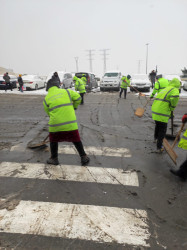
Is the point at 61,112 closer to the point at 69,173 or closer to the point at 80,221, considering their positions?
the point at 69,173

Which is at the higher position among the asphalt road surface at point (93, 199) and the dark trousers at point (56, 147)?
the dark trousers at point (56, 147)

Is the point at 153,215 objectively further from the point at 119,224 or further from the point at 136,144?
the point at 136,144

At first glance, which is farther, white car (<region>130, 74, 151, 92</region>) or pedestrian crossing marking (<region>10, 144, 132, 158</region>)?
white car (<region>130, 74, 151, 92</region>)

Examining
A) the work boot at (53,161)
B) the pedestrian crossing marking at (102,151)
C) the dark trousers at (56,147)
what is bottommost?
the pedestrian crossing marking at (102,151)

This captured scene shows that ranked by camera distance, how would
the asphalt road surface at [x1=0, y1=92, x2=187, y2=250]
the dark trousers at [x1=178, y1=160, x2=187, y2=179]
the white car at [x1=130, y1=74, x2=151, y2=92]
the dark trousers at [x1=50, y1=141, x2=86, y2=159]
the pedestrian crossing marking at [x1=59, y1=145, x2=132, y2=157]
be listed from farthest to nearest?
the white car at [x1=130, y1=74, x2=151, y2=92]
the pedestrian crossing marking at [x1=59, y1=145, x2=132, y2=157]
the dark trousers at [x1=50, y1=141, x2=86, y2=159]
the dark trousers at [x1=178, y1=160, x2=187, y2=179]
the asphalt road surface at [x1=0, y1=92, x2=187, y2=250]

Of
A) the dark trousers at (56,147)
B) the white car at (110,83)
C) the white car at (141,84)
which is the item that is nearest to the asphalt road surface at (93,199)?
the dark trousers at (56,147)

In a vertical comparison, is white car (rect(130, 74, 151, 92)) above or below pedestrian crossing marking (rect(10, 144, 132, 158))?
above

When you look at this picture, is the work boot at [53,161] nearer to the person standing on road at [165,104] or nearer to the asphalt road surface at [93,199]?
the asphalt road surface at [93,199]

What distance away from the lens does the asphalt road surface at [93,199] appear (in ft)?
7.61

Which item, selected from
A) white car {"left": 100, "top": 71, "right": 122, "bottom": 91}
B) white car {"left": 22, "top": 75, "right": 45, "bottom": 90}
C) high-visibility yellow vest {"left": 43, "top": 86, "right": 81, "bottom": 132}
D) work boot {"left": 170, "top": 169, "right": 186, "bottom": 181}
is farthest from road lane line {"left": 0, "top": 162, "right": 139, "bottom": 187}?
white car {"left": 22, "top": 75, "right": 45, "bottom": 90}

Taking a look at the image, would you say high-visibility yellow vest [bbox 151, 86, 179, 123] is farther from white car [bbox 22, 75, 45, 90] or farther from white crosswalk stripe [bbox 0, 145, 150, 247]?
white car [bbox 22, 75, 45, 90]

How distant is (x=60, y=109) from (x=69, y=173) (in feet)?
3.98

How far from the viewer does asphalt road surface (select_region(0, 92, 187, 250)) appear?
2.32 meters

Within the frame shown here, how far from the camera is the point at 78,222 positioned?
8.41ft
